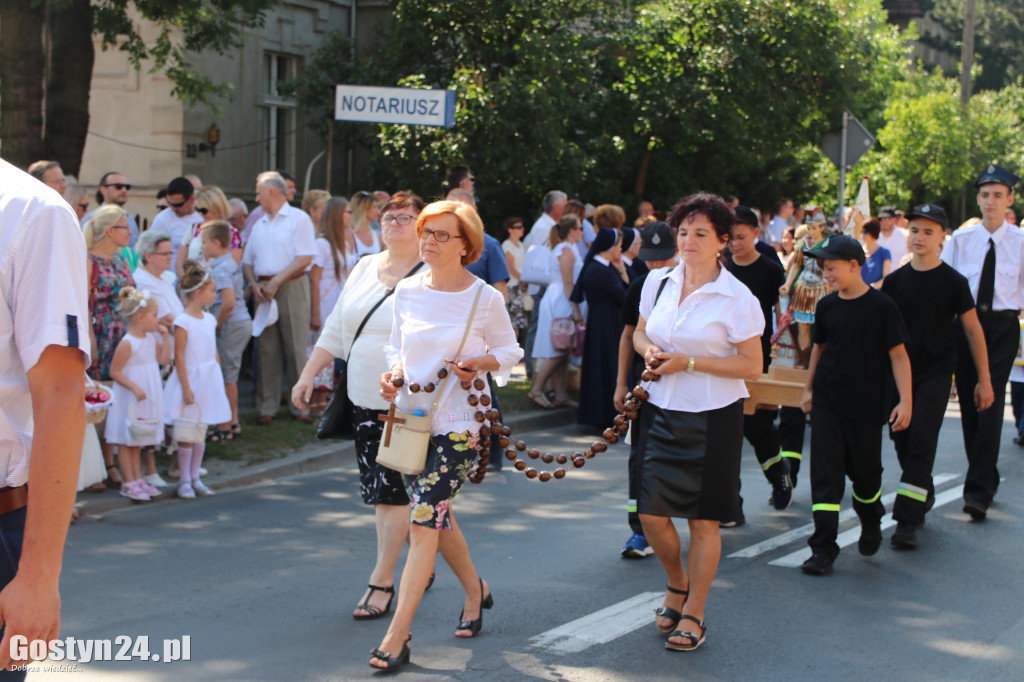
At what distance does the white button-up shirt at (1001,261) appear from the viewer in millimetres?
7996

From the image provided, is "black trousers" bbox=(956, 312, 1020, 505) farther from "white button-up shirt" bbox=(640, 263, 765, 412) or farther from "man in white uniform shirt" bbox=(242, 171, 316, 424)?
"man in white uniform shirt" bbox=(242, 171, 316, 424)

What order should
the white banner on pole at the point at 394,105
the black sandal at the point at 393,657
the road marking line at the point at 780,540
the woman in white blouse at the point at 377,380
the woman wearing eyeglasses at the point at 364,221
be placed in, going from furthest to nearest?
1. the white banner on pole at the point at 394,105
2. the woman wearing eyeglasses at the point at 364,221
3. the road marking line at the point at 780,540
4. the woman in white blouse at the point at 377,380
5. the black sandal at the point at 393,657

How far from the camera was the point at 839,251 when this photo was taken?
6.18 metres

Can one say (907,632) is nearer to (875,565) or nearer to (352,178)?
(875,565)

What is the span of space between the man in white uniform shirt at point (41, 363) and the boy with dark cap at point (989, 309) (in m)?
6.27

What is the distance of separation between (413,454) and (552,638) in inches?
43.1

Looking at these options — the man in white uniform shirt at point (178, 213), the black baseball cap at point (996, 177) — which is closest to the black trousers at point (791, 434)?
the black baseball cap at point (996, 177)

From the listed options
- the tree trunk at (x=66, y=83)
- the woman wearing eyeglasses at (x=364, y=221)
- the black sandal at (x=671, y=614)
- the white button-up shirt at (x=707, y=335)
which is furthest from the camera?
the tree trunk at (x=66, y=83)

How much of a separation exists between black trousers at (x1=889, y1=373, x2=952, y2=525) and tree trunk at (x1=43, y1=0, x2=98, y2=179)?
9158 mm

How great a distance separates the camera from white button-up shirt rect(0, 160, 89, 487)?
2334 mm

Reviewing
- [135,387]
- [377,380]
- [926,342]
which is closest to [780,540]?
[926,342]

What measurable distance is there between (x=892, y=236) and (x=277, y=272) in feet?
33.3

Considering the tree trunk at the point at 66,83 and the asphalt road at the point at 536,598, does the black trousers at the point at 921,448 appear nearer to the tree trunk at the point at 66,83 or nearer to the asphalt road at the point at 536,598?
the asphalt road at the point at 536,598

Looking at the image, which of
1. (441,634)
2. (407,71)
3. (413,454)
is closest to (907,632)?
(441,634)
